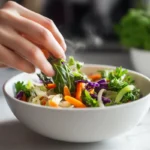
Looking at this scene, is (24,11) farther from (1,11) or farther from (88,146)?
(88,146)

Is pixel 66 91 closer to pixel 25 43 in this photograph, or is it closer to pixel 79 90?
pixel 79 90

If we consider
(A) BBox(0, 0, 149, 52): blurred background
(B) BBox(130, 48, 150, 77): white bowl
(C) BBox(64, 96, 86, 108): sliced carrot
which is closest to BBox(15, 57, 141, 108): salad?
(C) BBox(64, 96, 86, 108): sliced carrot

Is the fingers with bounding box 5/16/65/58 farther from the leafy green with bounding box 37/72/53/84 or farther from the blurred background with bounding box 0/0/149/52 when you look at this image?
the blurred background with bounding box 0/0/149/52

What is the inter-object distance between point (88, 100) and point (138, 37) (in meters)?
0.72

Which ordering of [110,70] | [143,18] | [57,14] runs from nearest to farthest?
1. [110,70]
2. [143,18]
3. [57,14]

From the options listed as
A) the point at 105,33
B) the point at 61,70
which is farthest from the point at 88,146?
the point at 105,33

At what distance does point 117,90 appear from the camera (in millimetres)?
990

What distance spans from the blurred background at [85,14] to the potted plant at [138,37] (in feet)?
2.06

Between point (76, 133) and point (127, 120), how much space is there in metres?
0.11

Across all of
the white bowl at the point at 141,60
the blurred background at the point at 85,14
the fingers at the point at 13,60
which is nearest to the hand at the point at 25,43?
the fingers at the point at 13,60

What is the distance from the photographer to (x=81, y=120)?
0.83m

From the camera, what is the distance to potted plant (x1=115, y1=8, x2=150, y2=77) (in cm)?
151

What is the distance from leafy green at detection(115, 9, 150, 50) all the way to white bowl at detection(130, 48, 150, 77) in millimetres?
45

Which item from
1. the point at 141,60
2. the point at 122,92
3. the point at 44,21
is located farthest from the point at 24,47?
the point at 141,60
